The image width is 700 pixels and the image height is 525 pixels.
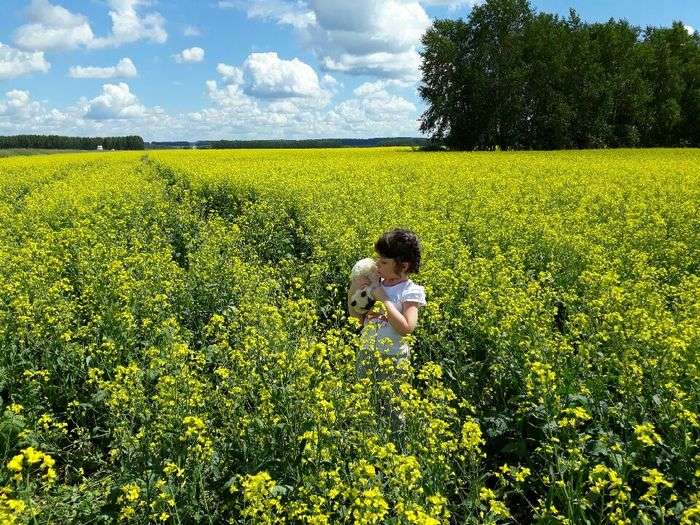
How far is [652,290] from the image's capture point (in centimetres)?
599

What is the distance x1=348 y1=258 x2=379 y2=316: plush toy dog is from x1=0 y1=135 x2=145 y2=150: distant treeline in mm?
107726

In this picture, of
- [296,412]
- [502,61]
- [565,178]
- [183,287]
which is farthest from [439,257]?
[502,61]

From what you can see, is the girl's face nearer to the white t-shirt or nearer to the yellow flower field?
the white t-shirt

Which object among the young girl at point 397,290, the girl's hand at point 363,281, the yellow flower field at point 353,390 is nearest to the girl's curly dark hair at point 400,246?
the young girl at point 397,290

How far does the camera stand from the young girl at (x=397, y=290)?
15.8 feet

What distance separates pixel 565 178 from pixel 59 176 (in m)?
21.6

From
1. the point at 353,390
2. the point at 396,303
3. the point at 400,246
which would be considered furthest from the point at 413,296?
the point at 353,390

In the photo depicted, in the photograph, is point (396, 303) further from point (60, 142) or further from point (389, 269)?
point (60, 142)

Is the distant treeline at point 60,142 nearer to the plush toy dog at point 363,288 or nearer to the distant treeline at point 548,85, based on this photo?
the distant treeline at point 548,85

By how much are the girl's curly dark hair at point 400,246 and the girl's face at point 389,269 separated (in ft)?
0.12

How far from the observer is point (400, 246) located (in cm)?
489

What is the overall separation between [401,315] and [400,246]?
1.88 feet

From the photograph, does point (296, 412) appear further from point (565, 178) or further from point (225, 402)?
point (565, 178)

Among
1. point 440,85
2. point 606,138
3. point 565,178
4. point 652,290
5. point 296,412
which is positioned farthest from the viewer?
point 440,85
